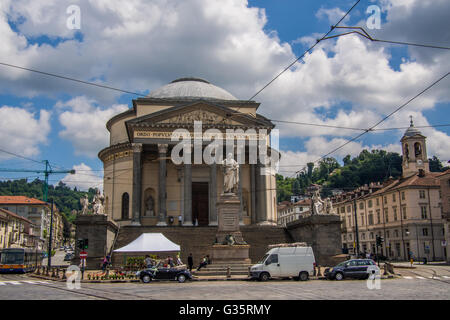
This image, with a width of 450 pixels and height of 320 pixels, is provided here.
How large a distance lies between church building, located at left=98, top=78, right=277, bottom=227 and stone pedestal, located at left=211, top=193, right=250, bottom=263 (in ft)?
35.9

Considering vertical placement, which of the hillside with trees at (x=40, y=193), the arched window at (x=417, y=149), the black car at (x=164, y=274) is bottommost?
the black car at (x=164, y=274)

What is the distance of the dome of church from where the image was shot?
56094mm

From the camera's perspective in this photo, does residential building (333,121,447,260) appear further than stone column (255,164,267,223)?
Yes

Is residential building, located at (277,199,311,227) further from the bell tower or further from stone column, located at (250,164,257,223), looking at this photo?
stone column, located at (250,164,257,223)

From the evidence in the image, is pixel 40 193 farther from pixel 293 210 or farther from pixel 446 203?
pixel 446 203

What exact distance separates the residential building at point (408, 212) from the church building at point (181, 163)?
15687 millimetres

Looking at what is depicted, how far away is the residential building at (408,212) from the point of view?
209 feet

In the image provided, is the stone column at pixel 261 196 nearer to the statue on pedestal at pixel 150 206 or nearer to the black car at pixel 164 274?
the statue on pedestal at pixel 150 206

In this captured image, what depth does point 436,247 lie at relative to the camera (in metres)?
63.4

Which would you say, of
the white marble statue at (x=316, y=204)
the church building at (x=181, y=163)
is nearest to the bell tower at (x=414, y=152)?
the church building at (x=181, y=163)

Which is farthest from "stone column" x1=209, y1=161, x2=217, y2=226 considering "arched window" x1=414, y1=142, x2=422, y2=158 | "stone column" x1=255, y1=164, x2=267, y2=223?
"arched window" x1=414, y1=142, x2=422, y2=158

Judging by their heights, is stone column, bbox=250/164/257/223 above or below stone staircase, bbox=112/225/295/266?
above
